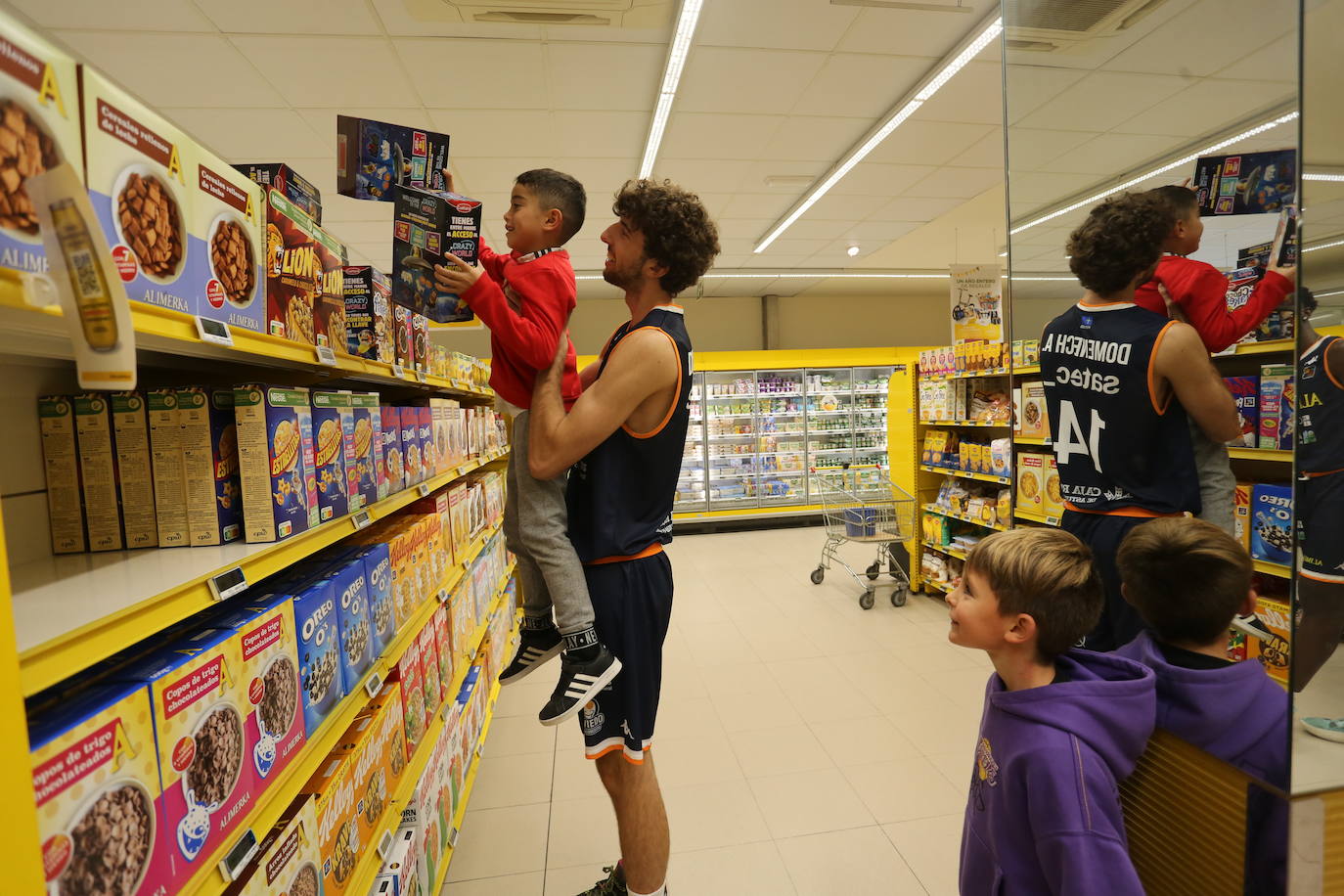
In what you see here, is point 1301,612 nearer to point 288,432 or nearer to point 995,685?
point 995,685

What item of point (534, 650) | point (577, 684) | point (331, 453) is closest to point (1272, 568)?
point (577, 684)

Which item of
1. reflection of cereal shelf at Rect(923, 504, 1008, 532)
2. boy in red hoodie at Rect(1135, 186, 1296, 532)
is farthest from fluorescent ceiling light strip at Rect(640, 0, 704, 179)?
reflection of cereal shelf at Rect(923, 504, 1008, 532)

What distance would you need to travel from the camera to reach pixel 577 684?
1.53 m

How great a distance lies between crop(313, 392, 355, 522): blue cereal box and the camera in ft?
4.74

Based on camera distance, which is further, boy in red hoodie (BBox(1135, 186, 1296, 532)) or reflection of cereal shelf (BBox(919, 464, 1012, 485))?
reflection of cereal shelf (BBox(919, 464, 1012, 485))

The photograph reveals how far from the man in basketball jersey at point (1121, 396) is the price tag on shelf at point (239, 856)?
68.3 inches

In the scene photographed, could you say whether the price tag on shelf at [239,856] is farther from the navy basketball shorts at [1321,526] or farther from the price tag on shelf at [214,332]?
the navy basketball shorts at [1321,526]

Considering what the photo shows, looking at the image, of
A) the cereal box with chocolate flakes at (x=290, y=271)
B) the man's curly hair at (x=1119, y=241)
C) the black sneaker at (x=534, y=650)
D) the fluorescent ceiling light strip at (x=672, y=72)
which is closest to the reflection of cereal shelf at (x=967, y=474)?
the fluorescent ceiling light strip at (x=672, y=72)

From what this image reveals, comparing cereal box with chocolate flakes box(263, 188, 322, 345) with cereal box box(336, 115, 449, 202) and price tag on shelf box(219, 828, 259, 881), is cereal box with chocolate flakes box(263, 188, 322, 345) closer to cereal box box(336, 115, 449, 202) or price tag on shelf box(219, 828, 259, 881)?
cereal box box(336, 115, 449, 202)

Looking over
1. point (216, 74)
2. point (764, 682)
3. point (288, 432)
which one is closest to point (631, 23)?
point (216, 74)

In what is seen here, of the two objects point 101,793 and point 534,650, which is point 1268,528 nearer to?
point 534,650

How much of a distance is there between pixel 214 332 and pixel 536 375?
0.70m

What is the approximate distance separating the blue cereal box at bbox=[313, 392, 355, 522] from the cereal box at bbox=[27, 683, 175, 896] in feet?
2.03

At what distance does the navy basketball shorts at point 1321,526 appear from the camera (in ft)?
2.80
